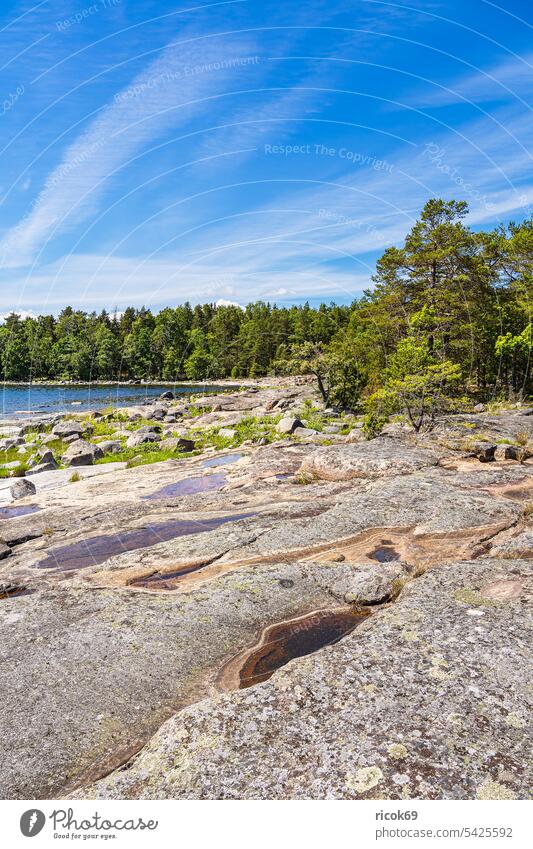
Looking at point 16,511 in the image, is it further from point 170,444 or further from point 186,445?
point 186,445

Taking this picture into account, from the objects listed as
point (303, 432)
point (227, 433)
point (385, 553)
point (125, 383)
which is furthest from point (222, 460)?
point (125, 383)

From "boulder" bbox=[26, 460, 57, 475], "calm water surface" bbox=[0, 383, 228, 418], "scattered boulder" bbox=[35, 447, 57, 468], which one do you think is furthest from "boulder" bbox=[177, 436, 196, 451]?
"calm water surface" bbox=[0, 383, 228, 418]

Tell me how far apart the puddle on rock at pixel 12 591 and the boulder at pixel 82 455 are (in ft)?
72.1

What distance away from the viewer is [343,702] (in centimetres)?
708

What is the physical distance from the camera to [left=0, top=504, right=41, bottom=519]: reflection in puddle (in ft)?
69.1

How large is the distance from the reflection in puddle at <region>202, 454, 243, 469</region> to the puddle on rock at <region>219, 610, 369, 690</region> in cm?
1816

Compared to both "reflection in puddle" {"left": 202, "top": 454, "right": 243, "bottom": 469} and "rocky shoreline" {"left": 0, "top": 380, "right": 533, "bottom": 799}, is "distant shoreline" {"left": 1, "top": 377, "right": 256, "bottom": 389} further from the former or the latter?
"rocky shoreline" {"left": 0, "top": 380, "right": 533, "bottom": 799}

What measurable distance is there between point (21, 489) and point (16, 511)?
410 cm

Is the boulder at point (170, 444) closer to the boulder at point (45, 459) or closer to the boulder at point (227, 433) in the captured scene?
the boulder at point (227, 433)

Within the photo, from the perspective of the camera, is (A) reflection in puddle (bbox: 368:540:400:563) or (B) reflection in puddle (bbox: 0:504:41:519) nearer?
(A) reflection in puddle (bbox: 368:540:400:563)

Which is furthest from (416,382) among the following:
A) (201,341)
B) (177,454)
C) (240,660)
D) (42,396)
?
(201,341)

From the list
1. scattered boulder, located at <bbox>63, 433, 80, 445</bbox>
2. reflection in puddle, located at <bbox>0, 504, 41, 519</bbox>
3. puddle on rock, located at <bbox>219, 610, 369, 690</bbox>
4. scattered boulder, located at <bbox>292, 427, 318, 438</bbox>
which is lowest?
reflection in puddle, located at <bbox>0, 504, 41, 519</bbox>

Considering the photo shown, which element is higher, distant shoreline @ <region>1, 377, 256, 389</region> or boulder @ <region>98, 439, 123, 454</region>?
distant shoreline @ <region>1, 377, 256, 389</region>

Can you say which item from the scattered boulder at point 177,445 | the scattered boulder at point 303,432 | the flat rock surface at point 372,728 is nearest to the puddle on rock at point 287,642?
the flat rock surface at point 372,728
